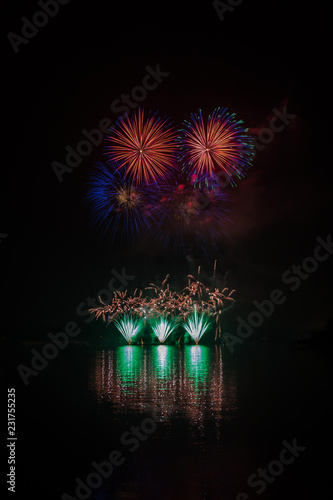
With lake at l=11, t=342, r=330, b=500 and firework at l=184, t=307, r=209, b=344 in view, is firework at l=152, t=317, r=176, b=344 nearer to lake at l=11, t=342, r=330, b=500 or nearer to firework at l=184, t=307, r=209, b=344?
firework at l=184, t=307, r=209, b=344

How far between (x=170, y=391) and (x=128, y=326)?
31.1 metres

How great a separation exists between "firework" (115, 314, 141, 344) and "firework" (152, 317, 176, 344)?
168 centimetres

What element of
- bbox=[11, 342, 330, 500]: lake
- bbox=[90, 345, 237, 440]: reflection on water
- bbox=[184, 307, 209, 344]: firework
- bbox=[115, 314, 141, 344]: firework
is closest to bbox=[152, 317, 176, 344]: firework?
bbox=[184, 307, 209, 344]: firework

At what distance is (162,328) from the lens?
46.0 meters

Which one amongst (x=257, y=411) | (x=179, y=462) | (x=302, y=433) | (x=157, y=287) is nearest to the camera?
(x=179, y=462)

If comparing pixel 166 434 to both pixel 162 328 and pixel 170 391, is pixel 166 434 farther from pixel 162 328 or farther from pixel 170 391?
pixel 162 328

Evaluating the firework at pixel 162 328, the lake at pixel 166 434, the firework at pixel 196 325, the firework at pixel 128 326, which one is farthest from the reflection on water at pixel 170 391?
the firework at pixel 128 326

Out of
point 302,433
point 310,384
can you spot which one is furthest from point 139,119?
point 302,433

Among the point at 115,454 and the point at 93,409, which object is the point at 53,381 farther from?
the point at 115,454

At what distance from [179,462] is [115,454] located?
124 centimetres

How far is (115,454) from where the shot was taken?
8641mm

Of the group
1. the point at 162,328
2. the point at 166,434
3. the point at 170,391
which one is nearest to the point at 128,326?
the point at 162,328

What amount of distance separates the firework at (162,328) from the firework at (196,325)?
4.87 feet

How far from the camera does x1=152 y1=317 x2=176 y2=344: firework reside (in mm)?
45812
